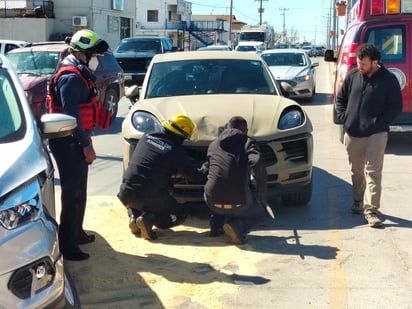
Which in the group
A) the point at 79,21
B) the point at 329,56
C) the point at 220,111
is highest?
the point at 79,21

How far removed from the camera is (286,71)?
677 inches

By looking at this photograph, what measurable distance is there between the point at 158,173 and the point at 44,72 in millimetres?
7626

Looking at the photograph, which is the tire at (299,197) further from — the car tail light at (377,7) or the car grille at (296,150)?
the car tail light at (377,7)

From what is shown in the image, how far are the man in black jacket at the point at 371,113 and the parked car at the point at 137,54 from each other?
1416cm

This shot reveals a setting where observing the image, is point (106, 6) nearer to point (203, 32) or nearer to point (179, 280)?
point (203, 32)

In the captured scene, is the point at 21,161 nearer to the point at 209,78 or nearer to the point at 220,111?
the point at 220,111

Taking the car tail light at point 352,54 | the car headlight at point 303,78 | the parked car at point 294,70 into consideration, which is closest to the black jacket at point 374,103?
the car tail light at point 352,54

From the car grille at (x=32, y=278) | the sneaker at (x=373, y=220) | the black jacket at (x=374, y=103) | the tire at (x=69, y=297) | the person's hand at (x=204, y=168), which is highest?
the black jacket at (x=374, y=103)

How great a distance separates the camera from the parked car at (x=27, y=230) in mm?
2732

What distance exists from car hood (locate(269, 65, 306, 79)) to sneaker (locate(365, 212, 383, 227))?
1088 cm

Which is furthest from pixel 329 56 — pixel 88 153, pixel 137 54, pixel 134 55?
pixel 137 54

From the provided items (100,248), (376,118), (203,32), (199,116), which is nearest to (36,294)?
(100,248)

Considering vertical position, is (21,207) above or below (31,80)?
below

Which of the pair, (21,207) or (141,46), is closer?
(21,207)
